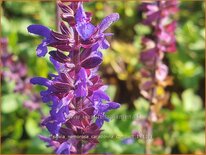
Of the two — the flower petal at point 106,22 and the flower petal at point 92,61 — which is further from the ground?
the flower petal at point 106,22

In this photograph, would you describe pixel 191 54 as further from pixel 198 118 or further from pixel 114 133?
pixel 114 133

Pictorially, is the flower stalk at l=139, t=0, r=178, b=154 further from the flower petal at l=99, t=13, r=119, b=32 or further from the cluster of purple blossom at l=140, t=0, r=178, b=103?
the flower petal at l=99, t=13, r=119, b=32

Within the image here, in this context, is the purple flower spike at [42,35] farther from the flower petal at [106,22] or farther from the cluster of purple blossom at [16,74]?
the cluster of purple blossom at [16,74]

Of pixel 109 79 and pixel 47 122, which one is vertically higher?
pixel 109 79

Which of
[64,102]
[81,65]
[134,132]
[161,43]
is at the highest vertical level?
[161,43]

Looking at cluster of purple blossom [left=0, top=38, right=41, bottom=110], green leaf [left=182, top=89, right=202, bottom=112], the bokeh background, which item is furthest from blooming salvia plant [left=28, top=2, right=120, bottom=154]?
green leaf [left=182, top=89, right=202, bottom=112]

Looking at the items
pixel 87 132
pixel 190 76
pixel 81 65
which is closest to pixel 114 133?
pixel 87 132

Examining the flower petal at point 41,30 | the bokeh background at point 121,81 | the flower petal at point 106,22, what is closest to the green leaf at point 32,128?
the bokeh background at point 121,81
